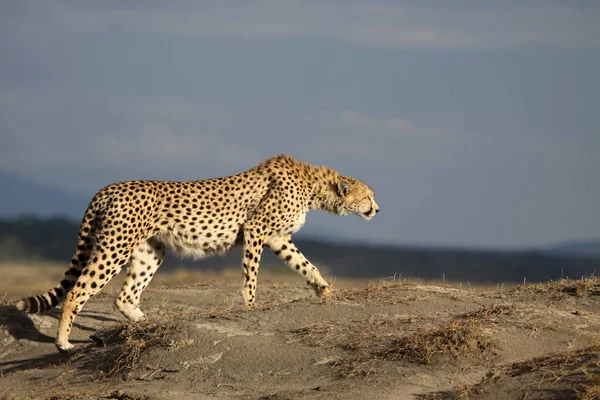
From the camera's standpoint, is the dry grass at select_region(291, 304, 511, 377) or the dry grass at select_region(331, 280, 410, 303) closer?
the dry grass at select_region(291, 304, 511, 377)

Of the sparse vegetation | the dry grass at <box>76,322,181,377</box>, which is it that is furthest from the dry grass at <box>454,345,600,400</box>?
the dry grass at <box>76,322,181,377</box>

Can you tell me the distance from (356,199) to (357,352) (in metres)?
3.34

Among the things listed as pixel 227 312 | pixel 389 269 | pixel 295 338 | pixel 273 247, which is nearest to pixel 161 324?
pixel 227 312

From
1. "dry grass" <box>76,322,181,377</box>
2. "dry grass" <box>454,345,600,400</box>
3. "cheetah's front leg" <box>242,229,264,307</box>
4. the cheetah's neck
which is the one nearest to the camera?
"dry grass" <box>454,345,600,400</box>

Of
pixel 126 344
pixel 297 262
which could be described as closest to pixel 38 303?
pixel 126 344

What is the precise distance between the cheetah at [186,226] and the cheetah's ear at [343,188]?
0.01 meters

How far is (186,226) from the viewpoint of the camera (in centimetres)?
895

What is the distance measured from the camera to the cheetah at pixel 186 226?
8.48 m

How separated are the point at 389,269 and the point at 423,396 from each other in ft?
159

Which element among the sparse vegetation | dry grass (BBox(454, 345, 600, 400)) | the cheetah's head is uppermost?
the cheetah's head

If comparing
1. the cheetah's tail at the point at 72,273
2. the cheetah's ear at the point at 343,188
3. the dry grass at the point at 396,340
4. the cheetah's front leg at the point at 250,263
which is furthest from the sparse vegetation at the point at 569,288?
the cheetah's tail at the point at 72,273

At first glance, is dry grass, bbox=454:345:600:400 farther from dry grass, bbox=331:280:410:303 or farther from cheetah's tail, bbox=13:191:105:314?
cheetah's tail, bbox=13:191:105:314

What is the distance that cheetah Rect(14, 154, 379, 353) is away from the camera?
8477 millimetres

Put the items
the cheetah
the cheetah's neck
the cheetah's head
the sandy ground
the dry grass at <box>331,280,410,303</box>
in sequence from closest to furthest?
the sandy ground → the dry grass at <box>331,280,410,303</box> → the cheetah → the cheetah's neck → the cheetah's head
